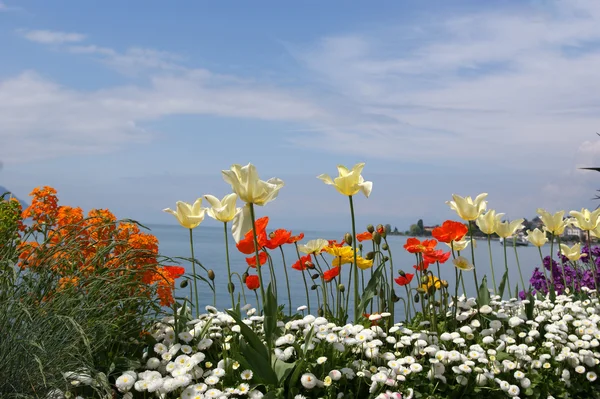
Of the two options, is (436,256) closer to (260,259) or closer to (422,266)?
(422,266)

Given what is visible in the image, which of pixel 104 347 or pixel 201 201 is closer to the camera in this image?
pixel 104 347

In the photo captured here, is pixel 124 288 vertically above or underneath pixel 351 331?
above

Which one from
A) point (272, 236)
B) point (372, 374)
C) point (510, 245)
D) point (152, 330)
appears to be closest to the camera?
point (372, 374)

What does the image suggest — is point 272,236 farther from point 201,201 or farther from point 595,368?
point 595,368

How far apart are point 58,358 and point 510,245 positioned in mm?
3712

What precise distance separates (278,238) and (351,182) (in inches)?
24.6

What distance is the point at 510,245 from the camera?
5227 millimetres

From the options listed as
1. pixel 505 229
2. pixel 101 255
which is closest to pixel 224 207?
pixel 101 255

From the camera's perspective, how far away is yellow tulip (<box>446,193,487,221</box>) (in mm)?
3877

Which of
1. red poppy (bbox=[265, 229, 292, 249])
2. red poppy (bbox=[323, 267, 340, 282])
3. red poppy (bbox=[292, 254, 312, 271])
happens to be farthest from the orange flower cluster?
red poppy (bbox=[323, 267, 340, 282])

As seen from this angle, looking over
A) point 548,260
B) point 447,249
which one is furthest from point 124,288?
point 548,260

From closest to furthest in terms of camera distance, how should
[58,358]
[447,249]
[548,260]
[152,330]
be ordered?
[58,358] < [152,330] < [447,249] < [548,260]

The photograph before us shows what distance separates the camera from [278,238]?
370cm

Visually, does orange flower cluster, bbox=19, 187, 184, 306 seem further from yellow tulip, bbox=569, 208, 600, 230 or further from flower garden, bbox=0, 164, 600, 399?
yellow tulip, bbox=569, 208, 600, 230
